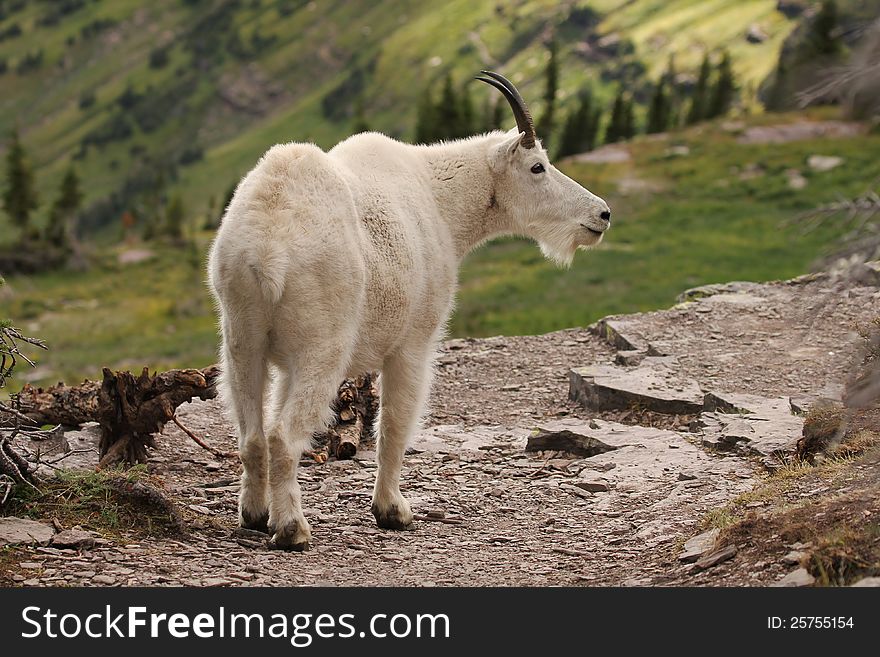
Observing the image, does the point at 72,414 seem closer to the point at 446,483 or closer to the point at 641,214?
the point at 446,483

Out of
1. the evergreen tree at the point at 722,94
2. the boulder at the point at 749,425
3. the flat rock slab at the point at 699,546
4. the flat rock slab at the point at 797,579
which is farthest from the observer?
the evergreen tree at the point at 722,94

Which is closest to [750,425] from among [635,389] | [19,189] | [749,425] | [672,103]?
[749,425]

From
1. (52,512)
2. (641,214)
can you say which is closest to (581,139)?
(641,214)

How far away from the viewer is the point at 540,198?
9.66 meters

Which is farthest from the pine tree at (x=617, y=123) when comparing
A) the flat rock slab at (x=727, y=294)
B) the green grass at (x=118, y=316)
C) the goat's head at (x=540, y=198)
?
the goat's head at (x=540, y=198)

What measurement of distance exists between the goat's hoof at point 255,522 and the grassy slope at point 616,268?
18.1 m

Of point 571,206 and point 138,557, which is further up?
point 571,206

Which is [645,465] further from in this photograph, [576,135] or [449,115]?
[576,135]

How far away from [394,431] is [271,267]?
7.35ft

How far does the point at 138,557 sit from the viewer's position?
719 centimetres

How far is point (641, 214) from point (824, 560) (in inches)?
1470

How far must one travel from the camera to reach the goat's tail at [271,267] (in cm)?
720

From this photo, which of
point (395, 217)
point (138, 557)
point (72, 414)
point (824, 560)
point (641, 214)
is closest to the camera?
point (824, 560)

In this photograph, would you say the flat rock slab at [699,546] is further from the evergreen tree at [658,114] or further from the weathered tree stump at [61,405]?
the evergreen tree at [658,114]
